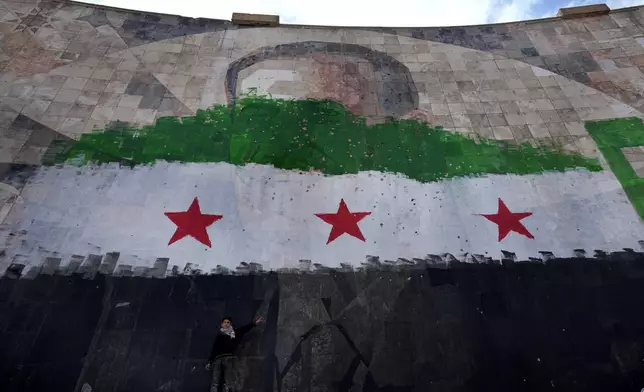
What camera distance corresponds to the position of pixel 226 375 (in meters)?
11.6

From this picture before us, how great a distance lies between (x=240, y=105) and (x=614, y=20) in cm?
1969

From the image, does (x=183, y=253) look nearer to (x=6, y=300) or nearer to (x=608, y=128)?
(x=6, y=300)

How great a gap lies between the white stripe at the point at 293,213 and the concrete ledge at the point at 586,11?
11158 mm

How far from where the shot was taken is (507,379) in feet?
38.8

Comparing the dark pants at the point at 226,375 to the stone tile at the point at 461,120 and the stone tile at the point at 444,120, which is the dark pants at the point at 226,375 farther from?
the stone tile at the point at 461,120

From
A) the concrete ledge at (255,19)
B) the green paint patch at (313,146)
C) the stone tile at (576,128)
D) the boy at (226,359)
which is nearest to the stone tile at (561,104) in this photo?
the stone tile at (576,128)

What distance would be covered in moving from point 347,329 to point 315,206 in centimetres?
444

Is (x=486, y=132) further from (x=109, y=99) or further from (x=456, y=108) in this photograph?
(x=109, y=99)

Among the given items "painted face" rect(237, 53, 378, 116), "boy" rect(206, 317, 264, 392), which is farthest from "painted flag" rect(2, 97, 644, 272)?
"boy" rect(206, 317, 264, 392)

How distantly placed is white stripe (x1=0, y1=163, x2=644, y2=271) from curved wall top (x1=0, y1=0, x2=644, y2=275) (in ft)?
0.20

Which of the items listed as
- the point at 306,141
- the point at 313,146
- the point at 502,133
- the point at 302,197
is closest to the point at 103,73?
the point at 306,141

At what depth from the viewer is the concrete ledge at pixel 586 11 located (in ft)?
73.5

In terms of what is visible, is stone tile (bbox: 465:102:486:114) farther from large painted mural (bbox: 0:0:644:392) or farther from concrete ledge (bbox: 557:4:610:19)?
concrete ledge (bbox: 557:4:610:19)

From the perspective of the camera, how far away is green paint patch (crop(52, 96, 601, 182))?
15.8 metres
